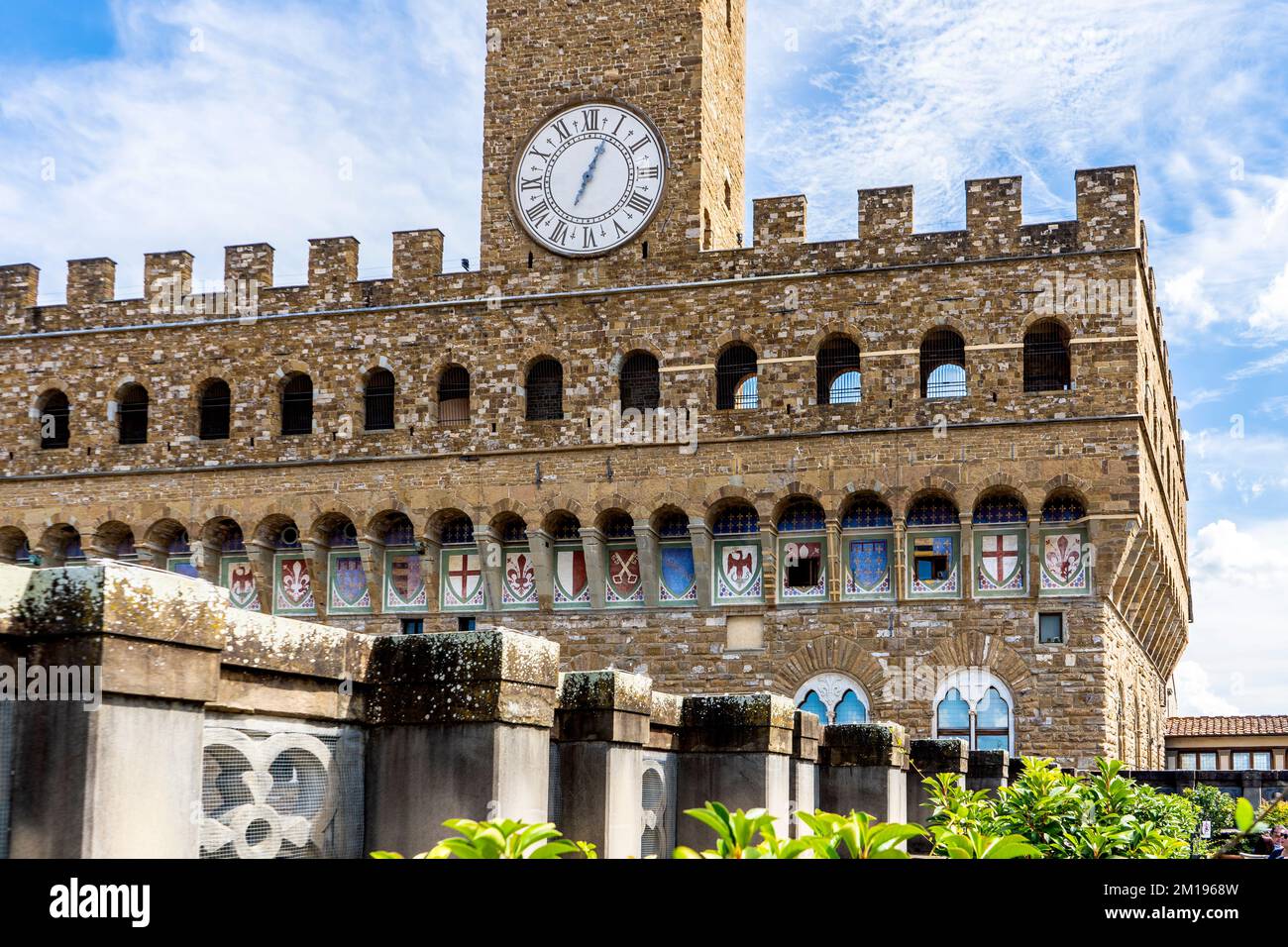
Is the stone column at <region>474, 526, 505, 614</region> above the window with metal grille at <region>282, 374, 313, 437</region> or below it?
below

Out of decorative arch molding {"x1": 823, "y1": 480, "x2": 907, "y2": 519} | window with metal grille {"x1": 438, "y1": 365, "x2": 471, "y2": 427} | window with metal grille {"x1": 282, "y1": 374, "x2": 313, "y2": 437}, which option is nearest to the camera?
decorative arch molding {"x1": 823, "y1": 480, "x2": 907, "y2": 519}

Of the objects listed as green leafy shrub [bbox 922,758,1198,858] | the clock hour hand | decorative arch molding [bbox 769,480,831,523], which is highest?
the clock hour hand

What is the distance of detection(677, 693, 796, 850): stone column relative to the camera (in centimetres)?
954

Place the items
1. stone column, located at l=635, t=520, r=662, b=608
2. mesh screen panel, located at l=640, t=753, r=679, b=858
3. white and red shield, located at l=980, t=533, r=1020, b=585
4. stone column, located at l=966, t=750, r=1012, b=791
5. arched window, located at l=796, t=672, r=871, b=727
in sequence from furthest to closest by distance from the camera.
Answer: stone column, located at l=635, t=520, r=662, b=608 < arched window, located at l=796, t=672, r=871, b=727 < white and red shield, located at l=980, t=533, r=1020, b=585 < stone column, located at l=966, t=750, r=1012, b=791 < mesh screen panel, located at l=640, t=753, r=679, b=858

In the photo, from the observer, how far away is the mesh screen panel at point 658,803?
888 cm

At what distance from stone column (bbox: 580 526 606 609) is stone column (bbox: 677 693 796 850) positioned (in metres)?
16.7

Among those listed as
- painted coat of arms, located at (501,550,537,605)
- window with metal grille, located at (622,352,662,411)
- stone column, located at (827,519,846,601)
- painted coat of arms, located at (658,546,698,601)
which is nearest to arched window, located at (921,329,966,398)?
stone column, located at (827,519,846,601)

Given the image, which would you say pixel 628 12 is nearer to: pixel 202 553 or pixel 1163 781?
pixel 202 553

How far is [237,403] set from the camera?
93.8 feet

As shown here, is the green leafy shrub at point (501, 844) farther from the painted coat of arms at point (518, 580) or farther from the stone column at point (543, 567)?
the painted coat of arms at point (518, 580)

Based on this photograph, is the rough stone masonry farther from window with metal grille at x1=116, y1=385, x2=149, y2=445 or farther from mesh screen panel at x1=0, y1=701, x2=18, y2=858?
mesh screen panel at x1=0, y1=701, x2=18, y2=858

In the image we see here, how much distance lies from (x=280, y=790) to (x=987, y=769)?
536 inches
